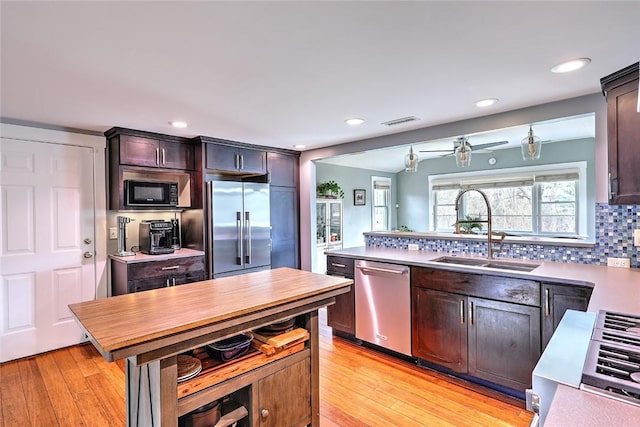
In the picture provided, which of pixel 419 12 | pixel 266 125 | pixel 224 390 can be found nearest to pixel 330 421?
pixel 224 390

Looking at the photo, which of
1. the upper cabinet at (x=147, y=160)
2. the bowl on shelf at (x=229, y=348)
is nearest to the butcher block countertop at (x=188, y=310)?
the bowl on shelf at (x=229, y=348)

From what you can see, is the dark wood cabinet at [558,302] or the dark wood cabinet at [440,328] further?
the dark wood cabinet at [440,328]

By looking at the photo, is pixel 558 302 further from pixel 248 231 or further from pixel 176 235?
pixel 176 235

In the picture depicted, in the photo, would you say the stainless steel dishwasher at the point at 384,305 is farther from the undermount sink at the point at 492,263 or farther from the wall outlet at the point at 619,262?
the wall outlet at the point at 619,262

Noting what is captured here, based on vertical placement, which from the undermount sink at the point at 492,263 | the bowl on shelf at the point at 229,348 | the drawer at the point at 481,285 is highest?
the undermount sink at the point at 492,263

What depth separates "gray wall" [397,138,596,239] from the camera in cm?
559

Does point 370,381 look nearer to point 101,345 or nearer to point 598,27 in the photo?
point 101,345

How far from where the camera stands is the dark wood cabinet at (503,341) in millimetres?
2201

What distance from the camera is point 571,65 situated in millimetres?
1914

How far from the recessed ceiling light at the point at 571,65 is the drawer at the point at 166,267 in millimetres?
3441

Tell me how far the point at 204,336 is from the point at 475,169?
682 centimetres

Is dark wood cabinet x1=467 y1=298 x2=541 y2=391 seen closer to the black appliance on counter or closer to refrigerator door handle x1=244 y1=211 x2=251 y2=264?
refrigerator door handle x1=244 y1=211 x2=251 y2=264

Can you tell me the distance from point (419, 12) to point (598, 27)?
86cm

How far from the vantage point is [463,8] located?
4.48 feet
